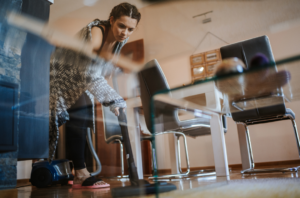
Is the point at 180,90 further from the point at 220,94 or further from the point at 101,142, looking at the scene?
the point at 101,142

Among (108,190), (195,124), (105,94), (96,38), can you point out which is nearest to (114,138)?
(105,94)

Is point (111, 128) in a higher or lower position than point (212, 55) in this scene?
lower

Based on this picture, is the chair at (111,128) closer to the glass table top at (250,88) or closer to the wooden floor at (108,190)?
the wooden floor at (108,190)

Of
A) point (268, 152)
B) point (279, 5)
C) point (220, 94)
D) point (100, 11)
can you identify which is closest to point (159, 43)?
point (100, 11)

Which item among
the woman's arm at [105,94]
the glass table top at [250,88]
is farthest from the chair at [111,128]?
the glass table top at [250,88]

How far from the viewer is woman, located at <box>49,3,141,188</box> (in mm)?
1876

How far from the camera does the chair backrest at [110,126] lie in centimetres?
233

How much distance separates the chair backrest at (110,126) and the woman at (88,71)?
0.37 m

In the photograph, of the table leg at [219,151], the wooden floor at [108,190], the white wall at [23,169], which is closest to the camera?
the wooden floor at [108,190]

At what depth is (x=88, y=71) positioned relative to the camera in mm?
2020

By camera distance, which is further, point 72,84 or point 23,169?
point 23,169

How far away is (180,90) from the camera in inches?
17.9

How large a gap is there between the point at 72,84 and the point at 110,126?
655 mm

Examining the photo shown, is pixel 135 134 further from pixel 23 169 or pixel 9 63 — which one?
pixel 23 169
